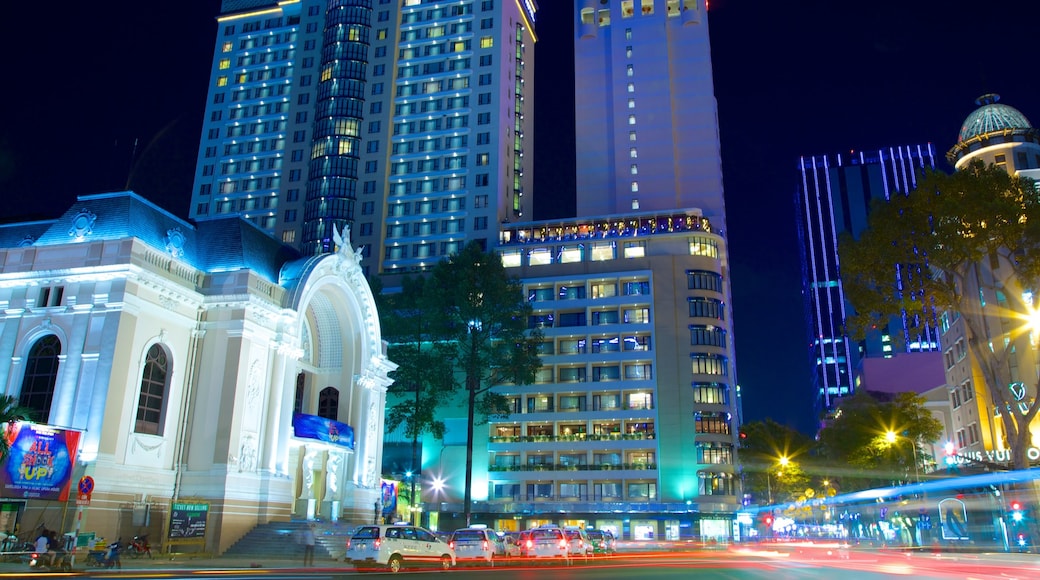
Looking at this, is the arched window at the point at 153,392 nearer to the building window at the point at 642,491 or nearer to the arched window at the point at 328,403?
the arched window at the point at 328,403

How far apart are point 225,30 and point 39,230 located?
9226cm

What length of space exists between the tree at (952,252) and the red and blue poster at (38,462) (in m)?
37.9

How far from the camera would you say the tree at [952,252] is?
3500 cm

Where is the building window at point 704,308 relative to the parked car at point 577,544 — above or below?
above

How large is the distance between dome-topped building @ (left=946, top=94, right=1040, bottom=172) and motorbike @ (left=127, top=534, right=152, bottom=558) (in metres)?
75.1

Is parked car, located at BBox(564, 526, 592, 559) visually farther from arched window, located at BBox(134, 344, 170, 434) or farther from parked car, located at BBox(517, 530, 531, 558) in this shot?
arched window, located at BBox(134, 344, 170, 434)

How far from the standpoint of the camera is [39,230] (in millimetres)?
39844

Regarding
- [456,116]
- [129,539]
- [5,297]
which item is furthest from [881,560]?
[456,116]

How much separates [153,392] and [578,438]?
54.3 meters

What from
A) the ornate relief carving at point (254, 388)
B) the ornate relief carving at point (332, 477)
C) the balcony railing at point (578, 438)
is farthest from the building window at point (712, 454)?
the ornate relief carving at point (254, 388)

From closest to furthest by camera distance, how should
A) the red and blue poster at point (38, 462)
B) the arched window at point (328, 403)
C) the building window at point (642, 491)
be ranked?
the red and blue poster at point (38, 462) < the arched window at point (328, 403) < the building window at point (642, 491)

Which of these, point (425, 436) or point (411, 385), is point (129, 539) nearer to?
point (411, 385)

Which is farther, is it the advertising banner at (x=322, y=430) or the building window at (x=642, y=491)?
the building window at (x=642, y=491)

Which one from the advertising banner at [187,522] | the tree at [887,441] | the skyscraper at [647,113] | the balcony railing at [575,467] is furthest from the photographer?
the skyscraper at [647,113]
